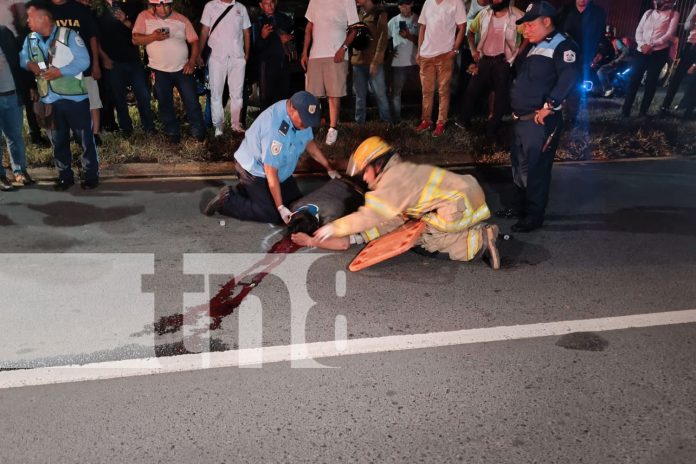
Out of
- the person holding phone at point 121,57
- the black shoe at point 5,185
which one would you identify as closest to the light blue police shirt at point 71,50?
the black shoe at point 5,185

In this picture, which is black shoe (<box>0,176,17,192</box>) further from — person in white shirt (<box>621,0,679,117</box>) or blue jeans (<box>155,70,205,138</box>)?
person in white shirt (<box>621,0,679,117</box>)

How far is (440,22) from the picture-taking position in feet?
24.7

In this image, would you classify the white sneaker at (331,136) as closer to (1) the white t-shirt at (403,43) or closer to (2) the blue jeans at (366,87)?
(2) the blue jeans at (366,87)

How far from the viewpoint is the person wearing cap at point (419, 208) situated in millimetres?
3973

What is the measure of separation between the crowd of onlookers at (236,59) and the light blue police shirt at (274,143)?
2.03 m

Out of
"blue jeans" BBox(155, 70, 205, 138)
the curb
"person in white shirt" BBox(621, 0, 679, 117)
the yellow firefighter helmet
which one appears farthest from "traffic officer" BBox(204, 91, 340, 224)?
"person in white shirt" BBox(621, 0, 679, 117)

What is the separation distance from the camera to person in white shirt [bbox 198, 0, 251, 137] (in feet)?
23.6

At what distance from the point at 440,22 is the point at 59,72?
452cm

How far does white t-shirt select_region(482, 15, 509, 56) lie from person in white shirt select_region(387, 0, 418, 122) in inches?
39.9

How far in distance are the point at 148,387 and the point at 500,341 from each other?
203cm

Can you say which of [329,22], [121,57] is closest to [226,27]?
[329,22]

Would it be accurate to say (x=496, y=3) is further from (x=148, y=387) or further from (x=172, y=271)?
(x=148, y=387)

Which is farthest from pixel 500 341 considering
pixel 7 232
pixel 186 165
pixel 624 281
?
pixel 186 165

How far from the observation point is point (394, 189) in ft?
13.0
